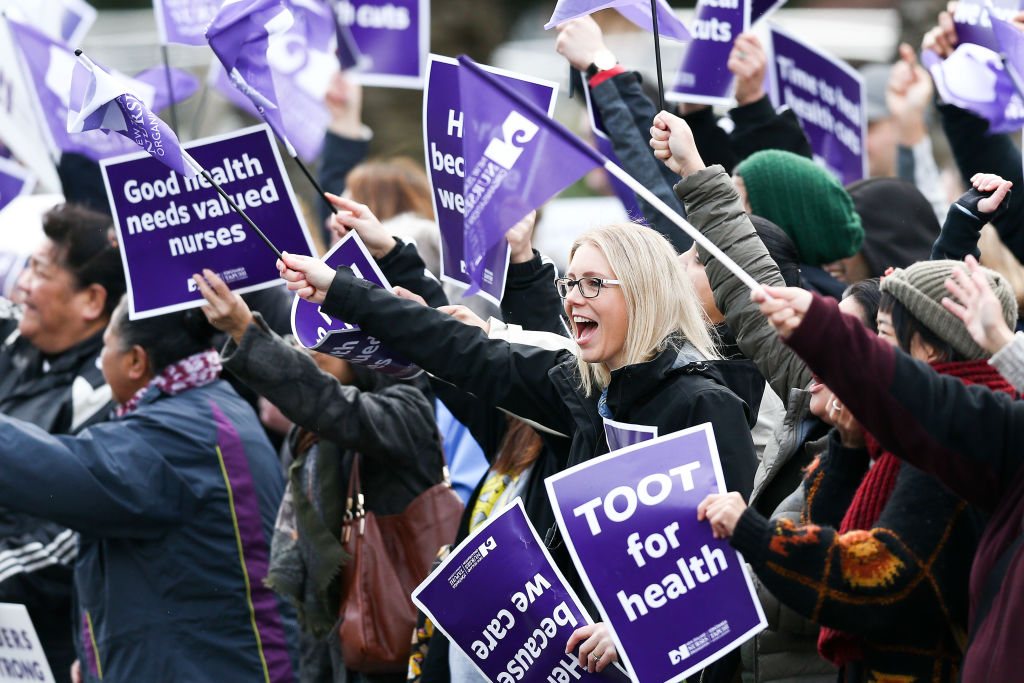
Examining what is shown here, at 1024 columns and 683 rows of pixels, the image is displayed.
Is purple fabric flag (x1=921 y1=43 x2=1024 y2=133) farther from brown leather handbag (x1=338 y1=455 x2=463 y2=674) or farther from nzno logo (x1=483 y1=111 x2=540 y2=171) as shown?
brown leather handbag (x1=338 y1=455 x2=463 y2=674)

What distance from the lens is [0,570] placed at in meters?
5.18

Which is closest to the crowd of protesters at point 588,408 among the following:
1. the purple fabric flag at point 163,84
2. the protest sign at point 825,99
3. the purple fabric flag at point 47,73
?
the protest sign at point 825,99

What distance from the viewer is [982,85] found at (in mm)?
4406

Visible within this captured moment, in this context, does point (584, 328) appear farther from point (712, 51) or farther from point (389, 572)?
point (712, 51)

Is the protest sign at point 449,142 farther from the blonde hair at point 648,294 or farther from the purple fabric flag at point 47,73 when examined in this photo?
the purple fabric flag at point 47,73

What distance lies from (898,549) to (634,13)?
231 cm

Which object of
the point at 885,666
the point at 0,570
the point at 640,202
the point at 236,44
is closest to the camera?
the point at 885,666

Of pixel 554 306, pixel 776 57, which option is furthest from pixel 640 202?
pixel 776 57

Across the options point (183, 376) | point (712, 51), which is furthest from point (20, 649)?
point (712, 51)

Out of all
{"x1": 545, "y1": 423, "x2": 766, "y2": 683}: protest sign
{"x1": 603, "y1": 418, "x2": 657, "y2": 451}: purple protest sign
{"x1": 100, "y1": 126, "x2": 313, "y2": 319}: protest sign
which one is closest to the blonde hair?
{"x1": 603, "y1": 418, "x2": 657, "y2": 451}: purple protest sign

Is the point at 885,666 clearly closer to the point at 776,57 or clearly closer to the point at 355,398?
the point at 355,398

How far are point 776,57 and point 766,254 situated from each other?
2936mm

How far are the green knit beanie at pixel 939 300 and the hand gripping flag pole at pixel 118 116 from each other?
1720 millimetres

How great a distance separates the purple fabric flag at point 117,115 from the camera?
386 centimetres
